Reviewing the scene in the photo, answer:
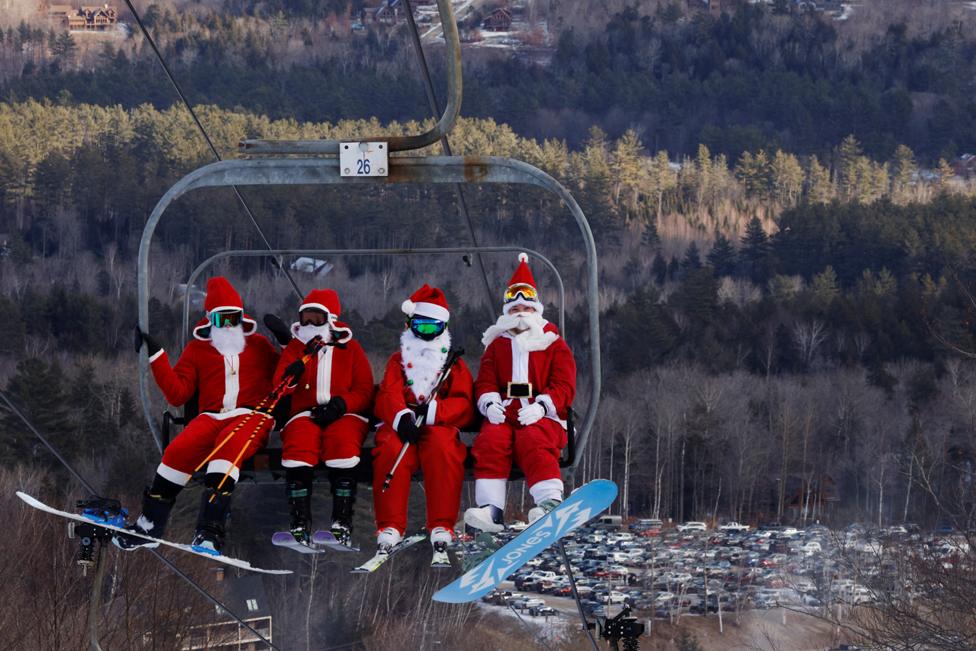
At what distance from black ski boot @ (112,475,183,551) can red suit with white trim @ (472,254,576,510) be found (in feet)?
4.42

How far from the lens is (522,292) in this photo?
8.66 metres

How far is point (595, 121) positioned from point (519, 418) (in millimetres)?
129878

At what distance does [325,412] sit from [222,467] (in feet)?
1.76

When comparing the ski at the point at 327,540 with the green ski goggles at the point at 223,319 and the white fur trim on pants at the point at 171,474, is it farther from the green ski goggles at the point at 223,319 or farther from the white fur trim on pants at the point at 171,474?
the green ski goggles at the point at 223,319

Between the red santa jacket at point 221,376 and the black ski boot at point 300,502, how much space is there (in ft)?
1.47

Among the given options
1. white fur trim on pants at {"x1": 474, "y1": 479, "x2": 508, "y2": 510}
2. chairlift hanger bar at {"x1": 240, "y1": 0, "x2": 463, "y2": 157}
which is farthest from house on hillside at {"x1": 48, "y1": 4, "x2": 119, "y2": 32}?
white fur trim on pants at {"x1": 474, "y1": 479, "x2": 508, "y2": 510}

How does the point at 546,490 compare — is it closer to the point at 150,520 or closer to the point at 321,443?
the point at 321,443

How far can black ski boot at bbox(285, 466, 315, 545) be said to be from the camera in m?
7.94

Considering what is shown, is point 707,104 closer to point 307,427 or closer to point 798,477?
point 798,477

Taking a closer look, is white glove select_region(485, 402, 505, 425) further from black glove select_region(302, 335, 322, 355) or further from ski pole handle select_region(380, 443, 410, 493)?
black glove select_region(302, 335, 322, 355)

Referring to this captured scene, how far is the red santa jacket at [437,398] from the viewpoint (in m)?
8.08

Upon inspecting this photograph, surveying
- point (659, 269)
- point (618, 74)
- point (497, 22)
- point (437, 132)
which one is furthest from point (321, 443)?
point (497, 22)

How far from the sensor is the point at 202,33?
137125mm

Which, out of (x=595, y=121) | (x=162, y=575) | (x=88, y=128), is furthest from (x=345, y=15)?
(x=162, y=575)
